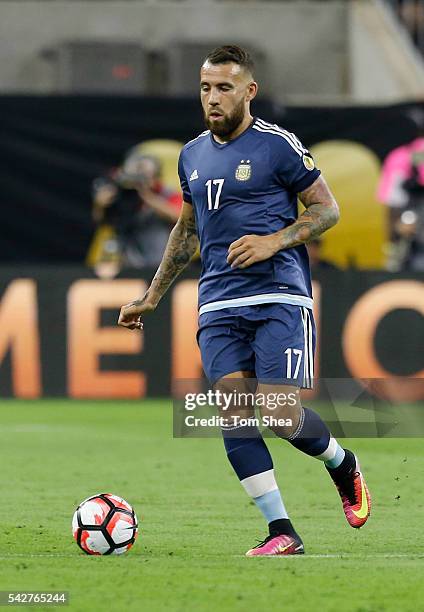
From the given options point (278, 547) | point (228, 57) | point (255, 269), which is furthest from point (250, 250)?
point (278, 547)

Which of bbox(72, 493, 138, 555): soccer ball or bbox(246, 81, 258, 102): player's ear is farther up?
bbox(246, 81, 258, 102): player's ear

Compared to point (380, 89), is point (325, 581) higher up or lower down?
lower down

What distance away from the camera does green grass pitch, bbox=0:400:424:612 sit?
5.63 metres

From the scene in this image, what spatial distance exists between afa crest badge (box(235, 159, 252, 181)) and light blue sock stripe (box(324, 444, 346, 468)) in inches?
51.8

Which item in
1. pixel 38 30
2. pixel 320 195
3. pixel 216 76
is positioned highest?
pixel 38 30

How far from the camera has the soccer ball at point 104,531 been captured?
6.66 meters

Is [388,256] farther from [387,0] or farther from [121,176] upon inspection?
[387,0]

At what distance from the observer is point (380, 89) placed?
68.9ft

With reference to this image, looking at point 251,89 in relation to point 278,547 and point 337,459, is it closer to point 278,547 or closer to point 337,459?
point 337,459

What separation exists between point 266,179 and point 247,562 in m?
1.68

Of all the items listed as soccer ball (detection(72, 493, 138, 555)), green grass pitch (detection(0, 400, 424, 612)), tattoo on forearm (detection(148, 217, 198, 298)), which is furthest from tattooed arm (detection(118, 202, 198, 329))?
green grass pitch (detection(0, 400, 424, 612))

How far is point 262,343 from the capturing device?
21.9ft

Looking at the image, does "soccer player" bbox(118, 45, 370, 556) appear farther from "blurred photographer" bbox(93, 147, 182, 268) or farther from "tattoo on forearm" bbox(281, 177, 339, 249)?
"blurred photographer" bbox(93, 147, 182, 268)

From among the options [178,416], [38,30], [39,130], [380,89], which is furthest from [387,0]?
[178,416]
